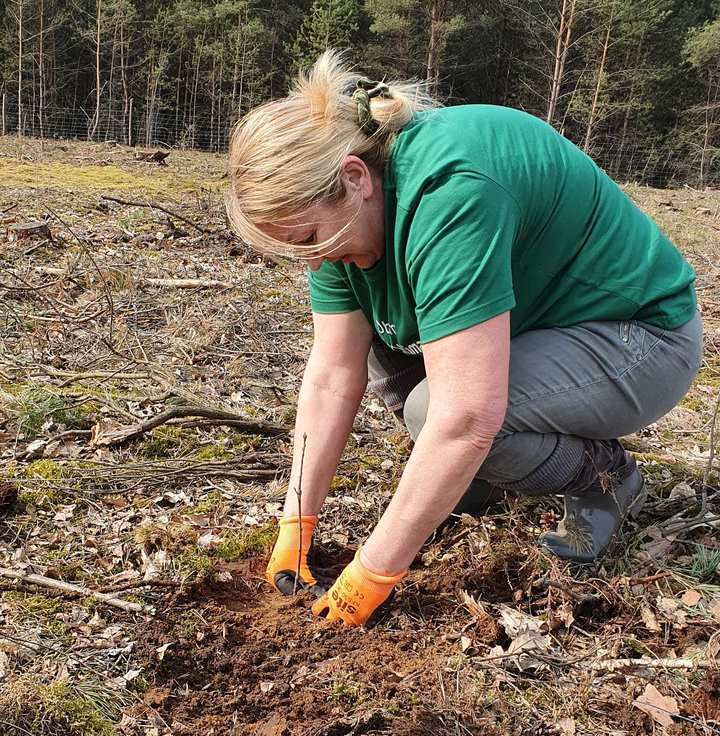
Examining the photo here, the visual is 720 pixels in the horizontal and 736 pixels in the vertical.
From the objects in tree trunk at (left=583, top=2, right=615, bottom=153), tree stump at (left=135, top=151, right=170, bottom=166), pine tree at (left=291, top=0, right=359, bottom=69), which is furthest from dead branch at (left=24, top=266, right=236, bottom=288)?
pine tree at (left=291, top=0, right=359, bottom=69)

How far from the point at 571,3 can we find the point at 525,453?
928 inches

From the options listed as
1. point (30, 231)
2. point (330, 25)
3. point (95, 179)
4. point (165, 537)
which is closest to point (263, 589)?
point (165, 537)

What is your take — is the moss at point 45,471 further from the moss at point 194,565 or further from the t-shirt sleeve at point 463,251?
the t-shirt sleeve at point 463,251

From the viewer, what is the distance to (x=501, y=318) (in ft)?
5.13

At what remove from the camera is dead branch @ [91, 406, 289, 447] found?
9.27ft

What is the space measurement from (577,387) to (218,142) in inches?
1087

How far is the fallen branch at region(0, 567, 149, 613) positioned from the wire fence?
2512 cm

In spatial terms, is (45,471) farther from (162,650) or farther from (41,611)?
(162,650)

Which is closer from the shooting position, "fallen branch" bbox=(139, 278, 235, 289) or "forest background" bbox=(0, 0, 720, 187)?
"fallen branch" bbox=(139, 278, 235, 289)

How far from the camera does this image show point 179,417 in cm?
293

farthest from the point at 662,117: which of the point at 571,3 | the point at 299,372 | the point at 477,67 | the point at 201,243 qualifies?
the point at 299,372

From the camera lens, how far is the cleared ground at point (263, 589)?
64.5 inches

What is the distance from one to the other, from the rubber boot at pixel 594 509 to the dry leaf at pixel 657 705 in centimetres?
49

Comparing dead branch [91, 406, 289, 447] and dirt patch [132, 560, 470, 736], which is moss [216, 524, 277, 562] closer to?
dirt patch [132, 560, 470, 736]
